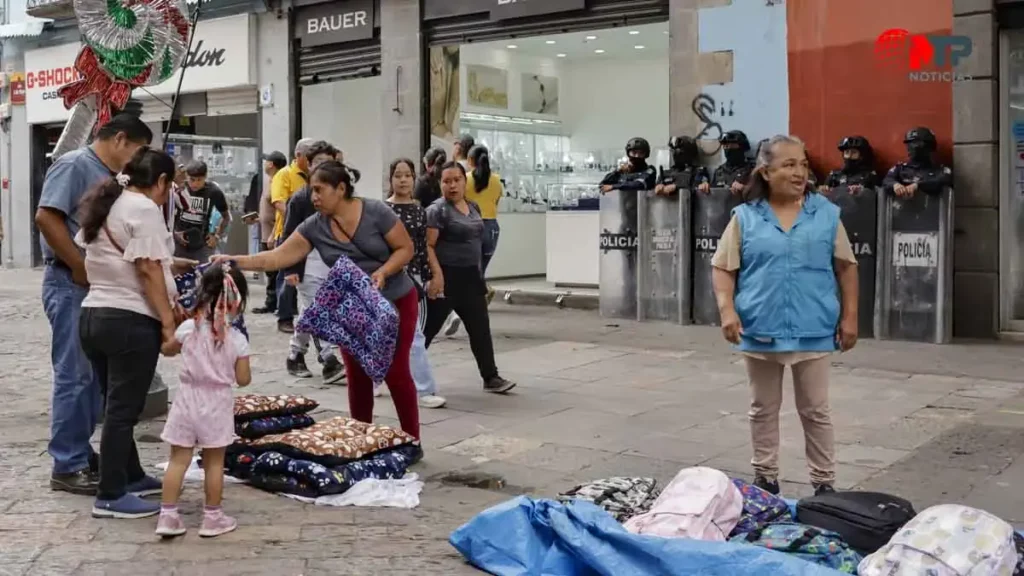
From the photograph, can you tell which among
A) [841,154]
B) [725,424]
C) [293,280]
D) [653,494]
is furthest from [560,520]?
Result: [841,154]

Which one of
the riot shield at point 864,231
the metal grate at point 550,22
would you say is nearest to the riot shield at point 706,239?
the riot shield at point 864,231

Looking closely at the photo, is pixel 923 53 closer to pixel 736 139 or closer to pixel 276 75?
pixel 736 139

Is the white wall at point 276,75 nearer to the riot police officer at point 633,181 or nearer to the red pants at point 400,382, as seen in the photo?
the riot police officer at point 633,181

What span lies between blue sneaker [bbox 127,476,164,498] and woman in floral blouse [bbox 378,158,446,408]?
2.33 metres

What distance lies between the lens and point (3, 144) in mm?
22750

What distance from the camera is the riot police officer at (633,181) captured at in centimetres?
1191

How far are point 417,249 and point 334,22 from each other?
934 centimetres

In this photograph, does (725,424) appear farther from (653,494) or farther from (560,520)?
(560,520)

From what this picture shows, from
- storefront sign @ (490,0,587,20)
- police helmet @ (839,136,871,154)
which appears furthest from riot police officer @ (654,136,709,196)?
storefront sign @ (490,0,587,20)

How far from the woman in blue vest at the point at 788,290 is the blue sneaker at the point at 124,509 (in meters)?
2.66

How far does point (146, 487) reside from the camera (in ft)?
17.1

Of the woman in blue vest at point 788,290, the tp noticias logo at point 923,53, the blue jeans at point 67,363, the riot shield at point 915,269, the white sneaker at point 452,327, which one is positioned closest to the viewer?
the woman in blue vest at point 788,290

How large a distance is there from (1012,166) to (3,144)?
772 inches

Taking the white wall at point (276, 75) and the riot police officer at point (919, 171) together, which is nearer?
the riot police officer at point (919, 171)
